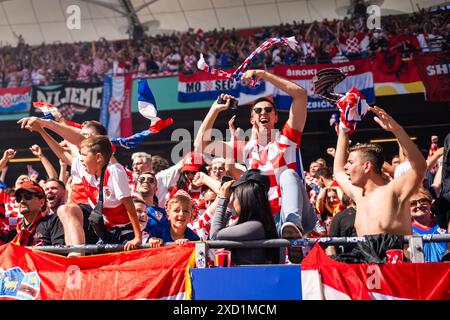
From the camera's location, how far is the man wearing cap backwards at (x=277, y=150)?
4.70 metres

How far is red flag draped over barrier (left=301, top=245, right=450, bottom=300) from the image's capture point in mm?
3943

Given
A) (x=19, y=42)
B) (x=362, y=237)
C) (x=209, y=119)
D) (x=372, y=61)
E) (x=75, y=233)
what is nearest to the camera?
(x=362, y=237)

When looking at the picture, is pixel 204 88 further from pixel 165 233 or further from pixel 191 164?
pixel 165 233

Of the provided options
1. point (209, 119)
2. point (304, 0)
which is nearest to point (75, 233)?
point (209, 119)

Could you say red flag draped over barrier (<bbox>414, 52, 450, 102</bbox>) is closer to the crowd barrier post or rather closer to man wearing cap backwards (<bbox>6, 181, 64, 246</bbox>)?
man wearing cap backwards (<bbox>6, 181, 64, 246</bbox>)

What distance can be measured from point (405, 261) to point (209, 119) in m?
2.07

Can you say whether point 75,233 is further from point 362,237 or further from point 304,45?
point 304,45

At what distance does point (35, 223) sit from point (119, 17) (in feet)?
52.6

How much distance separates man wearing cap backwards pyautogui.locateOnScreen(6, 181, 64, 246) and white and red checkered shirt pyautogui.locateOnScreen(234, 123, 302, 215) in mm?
1770

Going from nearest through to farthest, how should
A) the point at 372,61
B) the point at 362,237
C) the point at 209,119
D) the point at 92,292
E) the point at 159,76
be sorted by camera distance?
1. the point at 362,237
2. the point at 92,292
3. the point at 209,119
4. the point at 372,61
5. the point at 159,76

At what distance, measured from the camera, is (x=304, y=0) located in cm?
1909

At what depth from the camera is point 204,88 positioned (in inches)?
604

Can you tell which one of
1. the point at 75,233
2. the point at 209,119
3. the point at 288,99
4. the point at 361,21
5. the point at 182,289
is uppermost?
the point at 361,21

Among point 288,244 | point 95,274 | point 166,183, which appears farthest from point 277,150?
point 166,183
